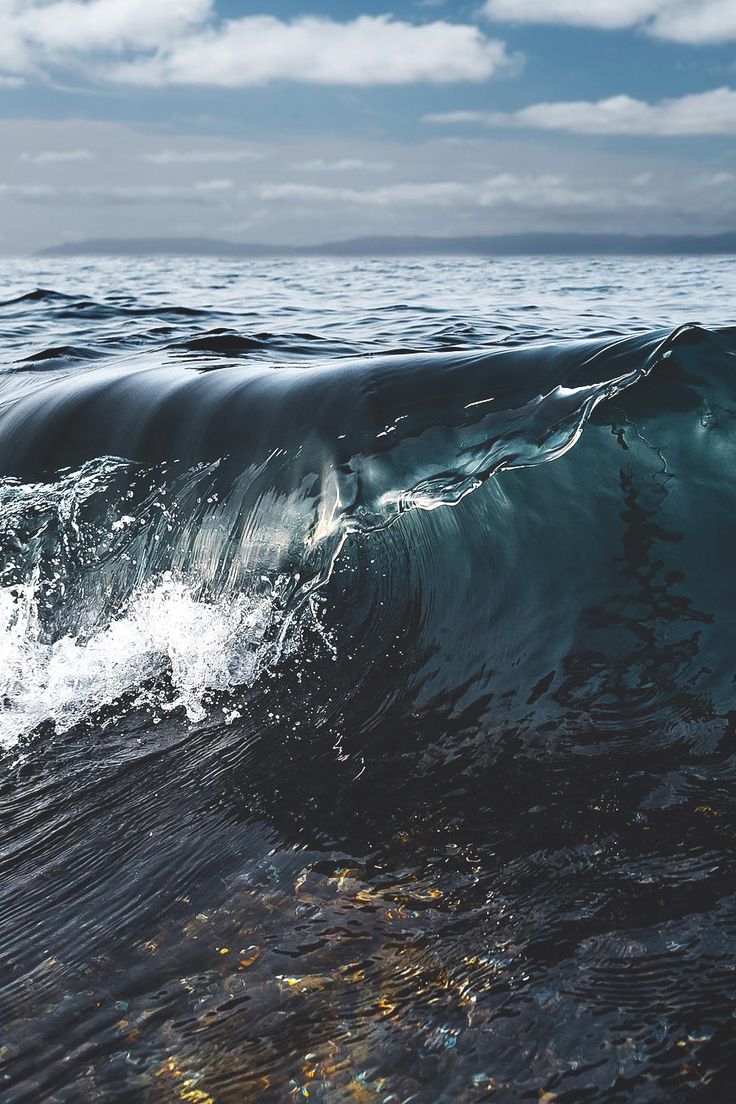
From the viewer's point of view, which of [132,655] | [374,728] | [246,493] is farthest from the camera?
[246,493]

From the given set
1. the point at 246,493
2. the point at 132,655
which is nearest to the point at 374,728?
the point at 132,655

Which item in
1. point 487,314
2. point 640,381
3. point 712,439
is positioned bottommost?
point 712,439

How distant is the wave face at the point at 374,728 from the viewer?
8.13 ft

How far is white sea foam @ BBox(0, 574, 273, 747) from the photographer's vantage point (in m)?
4.30

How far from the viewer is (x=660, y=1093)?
226cm

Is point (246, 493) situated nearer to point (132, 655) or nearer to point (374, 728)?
point (132, 655)

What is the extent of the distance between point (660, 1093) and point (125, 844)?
6.72 ft

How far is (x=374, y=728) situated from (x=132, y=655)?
143 centimetres

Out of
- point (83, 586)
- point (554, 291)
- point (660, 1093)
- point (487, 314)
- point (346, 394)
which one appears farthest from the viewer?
point (554, 291)

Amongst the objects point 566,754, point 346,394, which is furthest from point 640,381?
point 566,754

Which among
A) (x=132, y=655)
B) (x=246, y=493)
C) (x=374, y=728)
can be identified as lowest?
(x=374, y=728)

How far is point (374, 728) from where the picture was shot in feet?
13.4

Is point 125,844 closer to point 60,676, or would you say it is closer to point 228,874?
point 228,874

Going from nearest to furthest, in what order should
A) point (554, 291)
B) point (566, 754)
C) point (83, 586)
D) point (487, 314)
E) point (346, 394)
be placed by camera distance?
point (566, 754), point (83, 586), point (346, 394), point (487, 314), point (554, 291)
